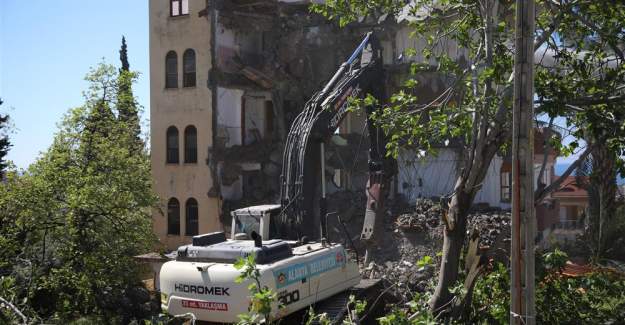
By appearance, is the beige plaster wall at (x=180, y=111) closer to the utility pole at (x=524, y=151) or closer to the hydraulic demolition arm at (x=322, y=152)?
the hydraulic demolition arm at (x=322, y=152)

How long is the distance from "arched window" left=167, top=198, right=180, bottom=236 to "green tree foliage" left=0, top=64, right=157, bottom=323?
45.8ft

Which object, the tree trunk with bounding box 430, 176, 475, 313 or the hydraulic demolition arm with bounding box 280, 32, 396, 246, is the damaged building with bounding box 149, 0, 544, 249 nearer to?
the hydraulic demolition arm with bounding box 280, 32, 396, 246

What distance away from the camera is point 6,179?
14117mm

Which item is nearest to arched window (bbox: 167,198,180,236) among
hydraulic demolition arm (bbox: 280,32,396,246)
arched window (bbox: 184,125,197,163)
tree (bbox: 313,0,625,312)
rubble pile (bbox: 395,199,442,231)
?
arched window (bbox: 184,125,197,163)

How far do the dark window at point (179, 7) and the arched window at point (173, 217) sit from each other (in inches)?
319

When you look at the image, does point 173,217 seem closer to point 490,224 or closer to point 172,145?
point 172,145

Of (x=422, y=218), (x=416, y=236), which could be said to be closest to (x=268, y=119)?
(x=422, y=218)

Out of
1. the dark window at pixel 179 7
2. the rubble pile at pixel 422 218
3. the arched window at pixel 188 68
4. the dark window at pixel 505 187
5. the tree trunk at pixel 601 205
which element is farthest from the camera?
the dark window at pixel 179 7

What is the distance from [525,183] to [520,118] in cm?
63

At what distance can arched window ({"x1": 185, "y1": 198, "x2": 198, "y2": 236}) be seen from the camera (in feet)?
94.0

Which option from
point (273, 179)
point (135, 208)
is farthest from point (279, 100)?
point (135, 208)

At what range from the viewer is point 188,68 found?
2862 cm

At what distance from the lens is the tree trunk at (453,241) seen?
31.1 ft

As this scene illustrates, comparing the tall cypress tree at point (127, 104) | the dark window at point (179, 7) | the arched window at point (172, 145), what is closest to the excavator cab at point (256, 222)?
the tall cypress tree at point (127, 104)
